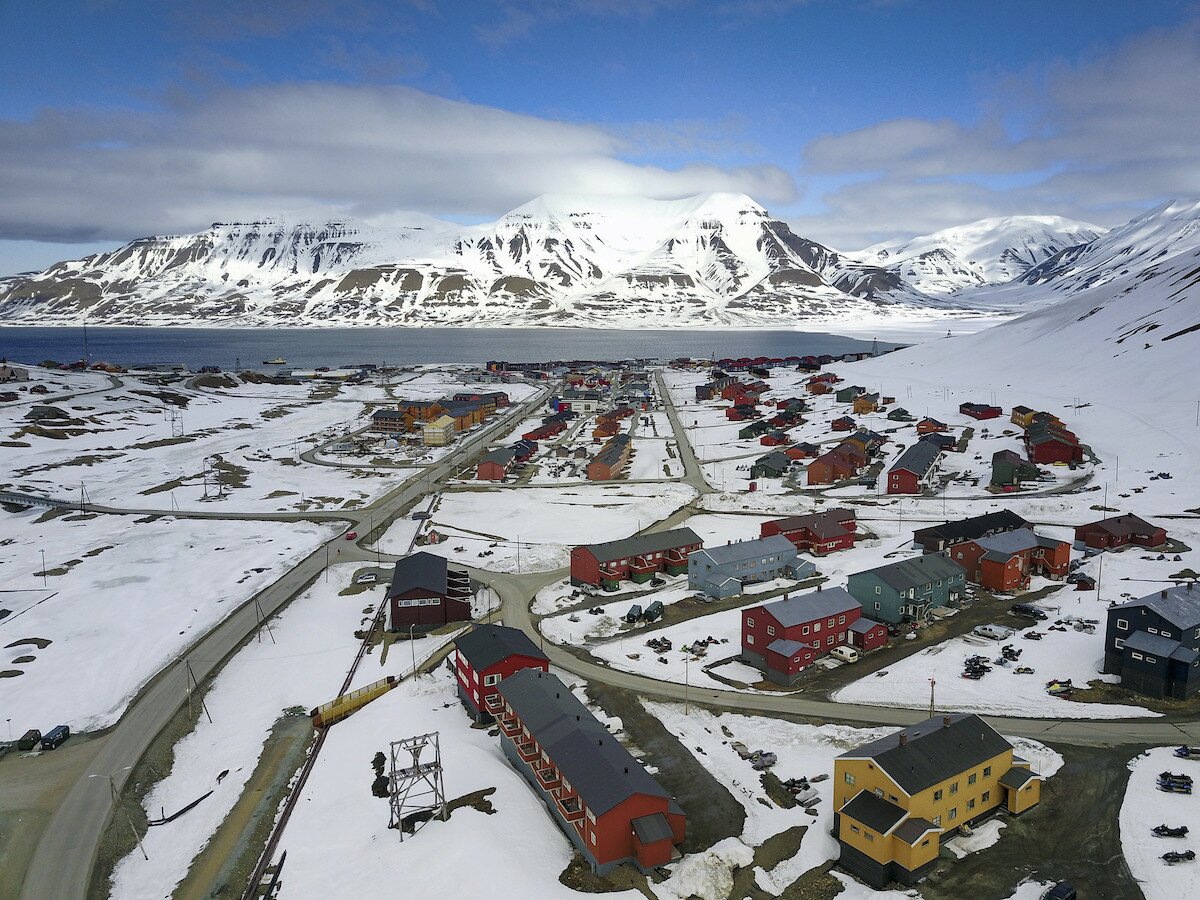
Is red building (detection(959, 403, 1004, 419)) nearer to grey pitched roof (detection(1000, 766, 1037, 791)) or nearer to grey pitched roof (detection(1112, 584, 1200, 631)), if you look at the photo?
grey pitched roof (detection(1112, 584, 1200, 631))

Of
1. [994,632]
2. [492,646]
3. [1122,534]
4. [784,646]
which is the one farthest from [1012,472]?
[492,646]

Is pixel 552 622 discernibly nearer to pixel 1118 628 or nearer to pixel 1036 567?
pixel 1118 628

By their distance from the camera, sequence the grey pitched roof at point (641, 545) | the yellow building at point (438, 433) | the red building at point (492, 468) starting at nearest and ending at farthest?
the grey pitched roof at point (641, 545) → the red building at point (492, 468) → the yellow building at point (438, 433)

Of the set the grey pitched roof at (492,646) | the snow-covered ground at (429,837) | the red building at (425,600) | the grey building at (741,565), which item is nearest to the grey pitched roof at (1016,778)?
the snow-covered ground at (429,837)

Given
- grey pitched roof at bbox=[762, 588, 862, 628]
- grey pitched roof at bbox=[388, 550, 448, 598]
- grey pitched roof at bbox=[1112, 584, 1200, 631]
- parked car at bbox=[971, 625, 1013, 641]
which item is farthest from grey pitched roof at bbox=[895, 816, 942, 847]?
grey pitched roof at bbox=[388, 550, 448, 598]

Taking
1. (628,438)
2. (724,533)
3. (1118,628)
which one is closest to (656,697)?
(1118,628)

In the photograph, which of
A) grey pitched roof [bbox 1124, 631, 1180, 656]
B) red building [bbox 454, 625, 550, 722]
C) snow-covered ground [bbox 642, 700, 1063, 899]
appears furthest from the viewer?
red building [bbox 454, 625, 550, 722]

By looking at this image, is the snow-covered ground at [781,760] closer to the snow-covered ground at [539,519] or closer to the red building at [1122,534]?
the snow-covered ground at [539,519]
